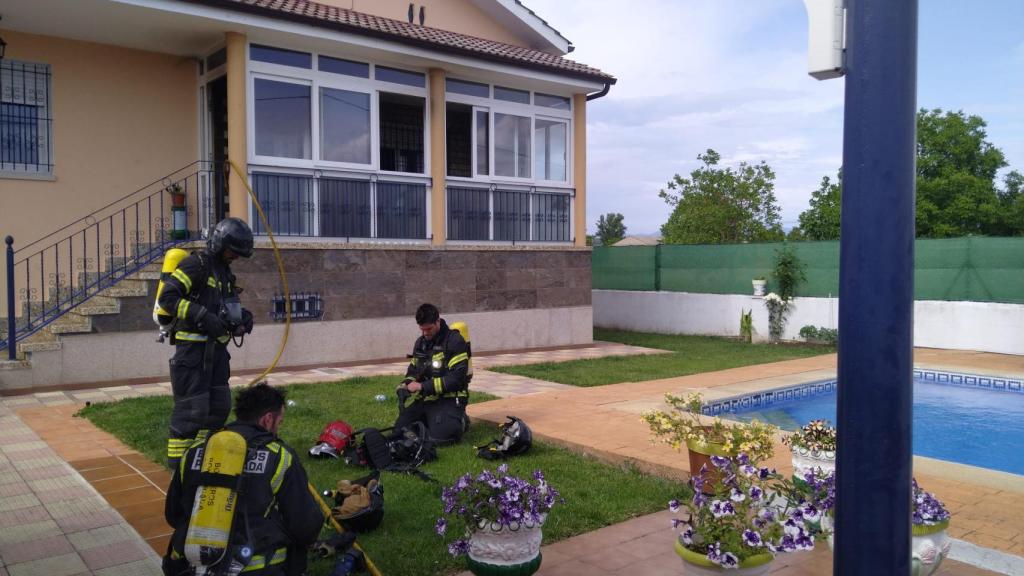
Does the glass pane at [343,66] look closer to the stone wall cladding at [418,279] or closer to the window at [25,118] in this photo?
the stone wall cladding at [418,279]

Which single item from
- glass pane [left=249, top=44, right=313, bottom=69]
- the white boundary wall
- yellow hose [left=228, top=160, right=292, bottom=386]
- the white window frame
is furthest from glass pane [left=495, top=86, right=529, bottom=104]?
the white boundary wall

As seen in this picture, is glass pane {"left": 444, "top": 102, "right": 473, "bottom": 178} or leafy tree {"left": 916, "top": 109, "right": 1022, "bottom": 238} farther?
leafy tree {"left": 916, "top": 109, "right": 1022, "bottom": 238}

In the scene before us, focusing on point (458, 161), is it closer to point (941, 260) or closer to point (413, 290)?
point (413, 290)

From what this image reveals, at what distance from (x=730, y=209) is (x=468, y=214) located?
64.7 feet

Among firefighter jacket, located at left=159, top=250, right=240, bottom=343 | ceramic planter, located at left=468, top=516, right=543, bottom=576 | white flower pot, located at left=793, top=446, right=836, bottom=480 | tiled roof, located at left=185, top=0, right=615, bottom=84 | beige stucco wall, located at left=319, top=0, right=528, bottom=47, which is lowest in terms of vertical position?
ceramic planter, located at left=468, top=516, right=543, bottom=576

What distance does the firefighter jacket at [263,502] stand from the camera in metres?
2.95

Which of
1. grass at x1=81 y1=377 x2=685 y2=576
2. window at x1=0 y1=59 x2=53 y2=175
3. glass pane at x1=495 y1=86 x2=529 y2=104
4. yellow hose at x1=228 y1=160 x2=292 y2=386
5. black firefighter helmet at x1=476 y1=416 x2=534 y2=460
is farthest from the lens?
glass pane at x1=495 y1=86 x2=529 y2=104

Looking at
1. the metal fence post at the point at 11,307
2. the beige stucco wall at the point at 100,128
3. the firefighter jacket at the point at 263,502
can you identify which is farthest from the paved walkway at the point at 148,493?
the beige stucco wall at the point at 100,128

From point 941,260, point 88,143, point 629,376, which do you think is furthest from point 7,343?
point 941,260

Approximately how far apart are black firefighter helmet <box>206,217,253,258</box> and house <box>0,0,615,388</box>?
591 centimetres

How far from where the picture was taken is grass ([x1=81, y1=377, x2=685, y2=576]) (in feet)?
14.0

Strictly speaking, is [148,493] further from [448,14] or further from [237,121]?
[448,14]

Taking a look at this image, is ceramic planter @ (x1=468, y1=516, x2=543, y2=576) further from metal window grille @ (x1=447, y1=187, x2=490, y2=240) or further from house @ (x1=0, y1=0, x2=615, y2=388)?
metal window grille @ (x1=447, y1=187, x2=490, y2=240)

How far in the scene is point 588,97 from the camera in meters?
15.5
